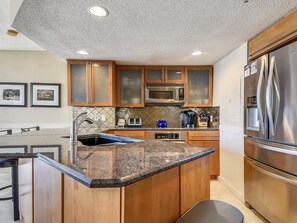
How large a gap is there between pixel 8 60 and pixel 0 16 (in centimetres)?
171

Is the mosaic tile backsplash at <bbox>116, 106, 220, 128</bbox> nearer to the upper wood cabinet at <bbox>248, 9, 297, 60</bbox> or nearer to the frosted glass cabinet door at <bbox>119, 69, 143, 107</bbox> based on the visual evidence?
the frosted glass cabinet door at <bbox>119, 69, 143, 107</bbox>

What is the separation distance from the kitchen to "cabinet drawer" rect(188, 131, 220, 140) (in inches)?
2.9

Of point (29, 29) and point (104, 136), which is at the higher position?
point (29, 29)

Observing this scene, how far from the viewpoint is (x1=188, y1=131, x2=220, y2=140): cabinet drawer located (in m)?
3.22

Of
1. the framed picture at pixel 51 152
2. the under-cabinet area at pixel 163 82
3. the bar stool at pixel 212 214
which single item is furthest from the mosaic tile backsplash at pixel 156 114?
the bar stool at pixel 212 214

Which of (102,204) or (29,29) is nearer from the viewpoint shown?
(102,204)

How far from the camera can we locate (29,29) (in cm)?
206

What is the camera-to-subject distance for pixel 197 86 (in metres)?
3.62

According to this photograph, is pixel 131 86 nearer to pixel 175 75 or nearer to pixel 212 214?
pixel 175 75

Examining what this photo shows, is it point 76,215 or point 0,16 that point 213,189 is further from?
point 0,16

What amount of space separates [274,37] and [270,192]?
5.29ft

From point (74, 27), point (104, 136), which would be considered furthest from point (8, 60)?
point (104, 136)

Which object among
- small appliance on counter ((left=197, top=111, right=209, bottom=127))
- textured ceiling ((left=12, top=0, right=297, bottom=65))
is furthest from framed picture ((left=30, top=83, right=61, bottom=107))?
small appliance on counter ((left=197, top=111, right=209, bottom=127))

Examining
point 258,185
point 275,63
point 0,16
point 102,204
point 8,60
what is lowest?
point 258,185
